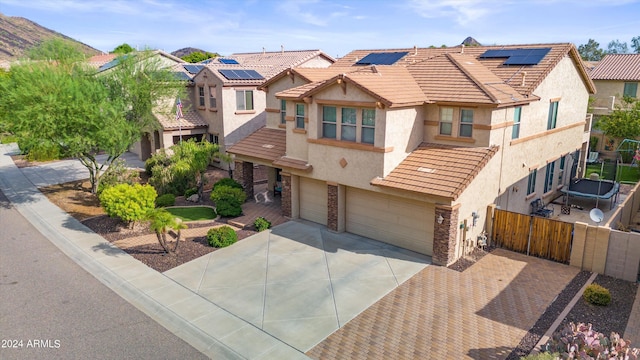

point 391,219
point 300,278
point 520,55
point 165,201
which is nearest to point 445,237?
point 391,219

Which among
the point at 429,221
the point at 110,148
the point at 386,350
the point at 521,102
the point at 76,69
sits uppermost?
the point at 76,69

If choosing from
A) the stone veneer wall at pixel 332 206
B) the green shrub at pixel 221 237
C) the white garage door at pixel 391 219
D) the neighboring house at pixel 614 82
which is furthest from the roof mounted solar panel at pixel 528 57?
the neighboring house at pixel 614 82

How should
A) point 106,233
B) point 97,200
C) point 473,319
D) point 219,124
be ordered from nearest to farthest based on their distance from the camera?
point 473,319, point 106,233, point 97,200, point 219,124

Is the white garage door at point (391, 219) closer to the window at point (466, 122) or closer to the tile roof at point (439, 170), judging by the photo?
the tile roof at point (439, 170)

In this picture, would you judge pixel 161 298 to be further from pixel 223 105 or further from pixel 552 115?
pixel 552 115

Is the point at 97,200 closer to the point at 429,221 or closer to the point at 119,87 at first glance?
the point at 119,87

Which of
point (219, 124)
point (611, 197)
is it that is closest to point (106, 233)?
point (219, 124)

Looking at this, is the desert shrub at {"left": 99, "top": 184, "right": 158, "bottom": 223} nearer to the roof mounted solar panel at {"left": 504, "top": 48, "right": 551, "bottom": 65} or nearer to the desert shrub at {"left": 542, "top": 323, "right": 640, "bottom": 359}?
the desert shrub at {"left": 542, "top": 323, "right": 640, "bottom": 359}
